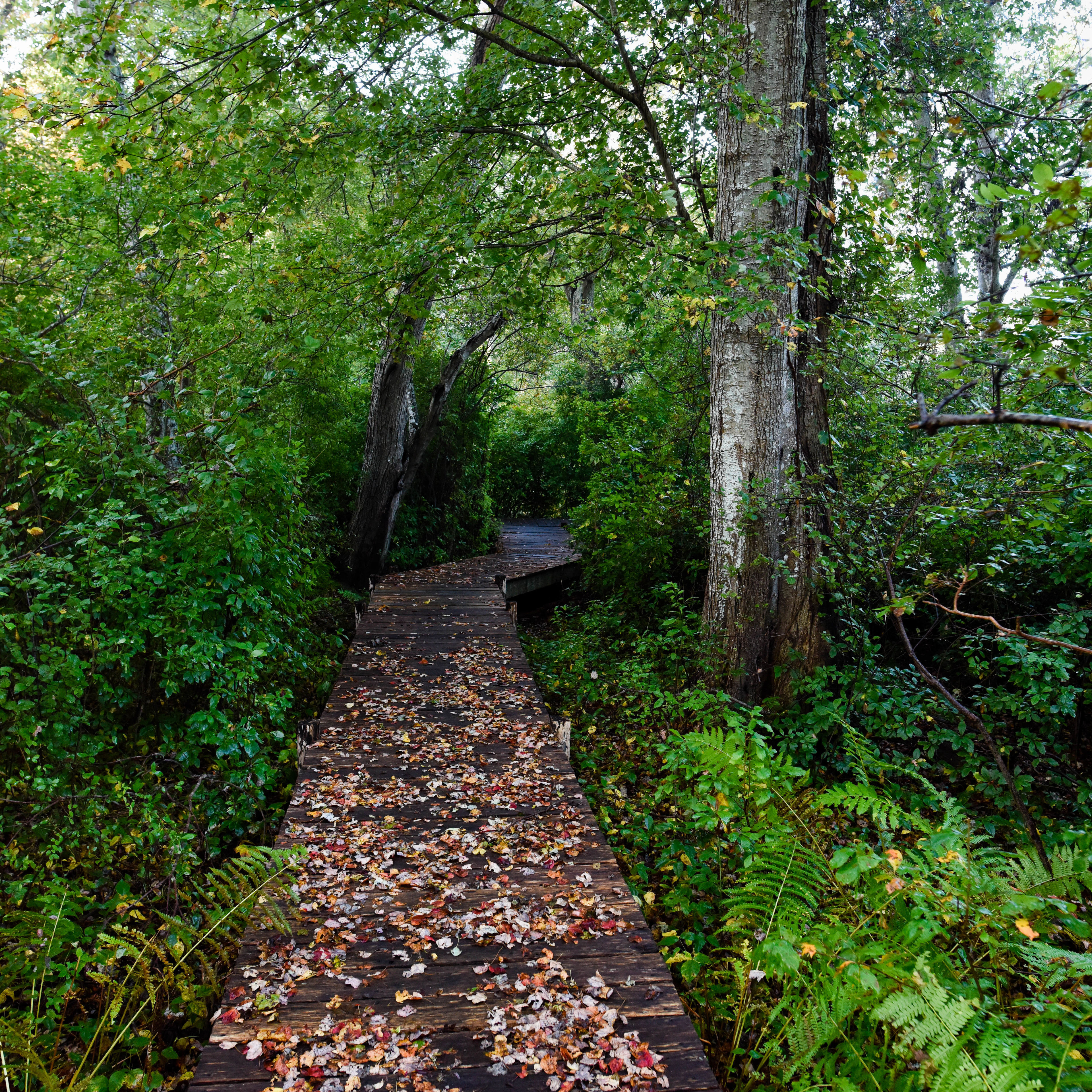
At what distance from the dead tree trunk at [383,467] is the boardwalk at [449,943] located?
487 centimetres

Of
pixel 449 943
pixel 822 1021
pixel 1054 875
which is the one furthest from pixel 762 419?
pixel 449 943

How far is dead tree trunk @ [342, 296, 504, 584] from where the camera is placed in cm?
945

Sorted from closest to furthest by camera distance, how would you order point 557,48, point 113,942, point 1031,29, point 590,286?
1. point 113,942
2. point 557,48
3. point 1031,29
4. point 590,286

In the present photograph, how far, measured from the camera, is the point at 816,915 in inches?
128

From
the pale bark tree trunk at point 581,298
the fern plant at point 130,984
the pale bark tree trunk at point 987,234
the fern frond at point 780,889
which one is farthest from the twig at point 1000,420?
the pale bark tree trunk at point 581,298

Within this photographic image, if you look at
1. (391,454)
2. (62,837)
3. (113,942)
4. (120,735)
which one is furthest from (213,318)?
(113,942)

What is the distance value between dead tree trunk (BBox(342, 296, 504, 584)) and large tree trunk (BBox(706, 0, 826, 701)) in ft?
16.4

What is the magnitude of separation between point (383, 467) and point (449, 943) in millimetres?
7479

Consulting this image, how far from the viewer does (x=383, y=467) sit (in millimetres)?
9562

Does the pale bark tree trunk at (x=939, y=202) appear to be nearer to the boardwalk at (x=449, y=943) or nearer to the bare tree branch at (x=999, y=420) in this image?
the bare tree branch at (x=999, y=420)

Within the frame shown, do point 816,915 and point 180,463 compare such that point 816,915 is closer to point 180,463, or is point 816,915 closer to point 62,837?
point 62,837

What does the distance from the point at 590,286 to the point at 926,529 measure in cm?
1529

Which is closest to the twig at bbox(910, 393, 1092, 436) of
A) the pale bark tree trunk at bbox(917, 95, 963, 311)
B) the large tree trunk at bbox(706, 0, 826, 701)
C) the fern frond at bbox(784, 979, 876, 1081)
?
the fern frond at bbox(784, 979, 876, 1081)

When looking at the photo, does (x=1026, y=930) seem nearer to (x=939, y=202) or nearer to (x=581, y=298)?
(x=939, y=202)
